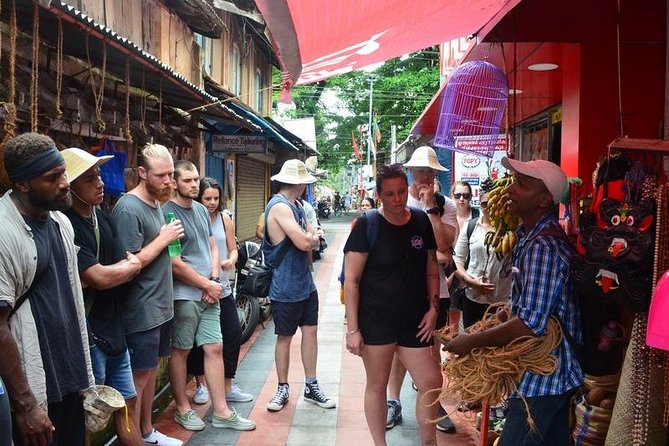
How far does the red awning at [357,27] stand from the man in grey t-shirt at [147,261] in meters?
1.12

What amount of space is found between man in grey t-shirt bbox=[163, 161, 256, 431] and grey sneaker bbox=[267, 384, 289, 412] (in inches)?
14.2

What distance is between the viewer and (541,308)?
247 cm

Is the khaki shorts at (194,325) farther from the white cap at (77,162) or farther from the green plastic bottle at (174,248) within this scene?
the white cap at (77,162)

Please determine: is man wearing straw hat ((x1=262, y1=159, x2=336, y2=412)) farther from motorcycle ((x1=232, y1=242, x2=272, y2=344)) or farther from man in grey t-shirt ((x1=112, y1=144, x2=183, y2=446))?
motorcycle ((x1=232, y1=242, x2=272, y2=344))

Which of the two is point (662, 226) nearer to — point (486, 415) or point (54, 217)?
point (486, 415)

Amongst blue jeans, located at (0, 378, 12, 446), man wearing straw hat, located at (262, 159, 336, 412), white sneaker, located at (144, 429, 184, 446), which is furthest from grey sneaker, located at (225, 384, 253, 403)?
blue jeans, located at (0, 378, 12, 446)

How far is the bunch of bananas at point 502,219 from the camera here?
11.7 ft

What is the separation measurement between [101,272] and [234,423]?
6.15 ft

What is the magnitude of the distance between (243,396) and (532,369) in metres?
3.13

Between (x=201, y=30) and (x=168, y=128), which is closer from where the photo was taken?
(x=168, y=128)

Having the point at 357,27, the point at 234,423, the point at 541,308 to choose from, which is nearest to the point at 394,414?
the point at 234,423

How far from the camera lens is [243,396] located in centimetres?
504

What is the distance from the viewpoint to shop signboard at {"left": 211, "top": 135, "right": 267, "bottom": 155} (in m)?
8.97

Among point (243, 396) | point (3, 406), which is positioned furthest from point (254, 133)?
point (3, 406)
